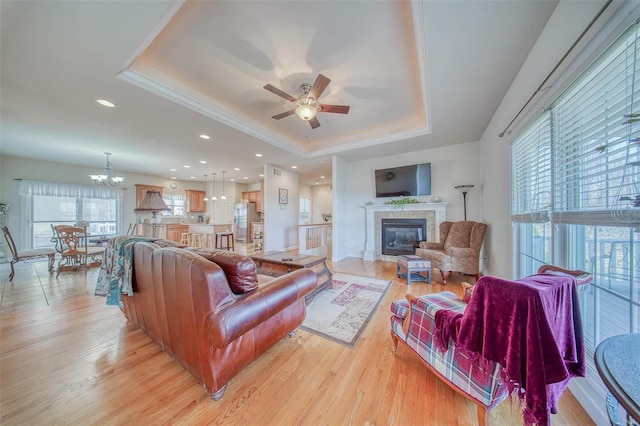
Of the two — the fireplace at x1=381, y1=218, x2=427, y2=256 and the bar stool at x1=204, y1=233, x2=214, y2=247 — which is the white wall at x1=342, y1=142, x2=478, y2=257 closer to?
the fireplace at x1=381, y1=218, x2=427, y2=256

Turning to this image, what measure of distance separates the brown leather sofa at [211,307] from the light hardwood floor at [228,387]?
15 centimetres

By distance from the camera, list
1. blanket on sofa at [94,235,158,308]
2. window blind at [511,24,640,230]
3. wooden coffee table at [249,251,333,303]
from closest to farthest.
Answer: window blind at [511,24,640,230]
blanket on sofa at [94,235,158,308]
wooden coffee table at [249,251,333,303]

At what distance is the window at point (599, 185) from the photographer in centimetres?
98

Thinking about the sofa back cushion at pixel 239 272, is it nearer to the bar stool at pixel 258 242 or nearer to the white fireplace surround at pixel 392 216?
the white fireplace surround at pixel 392 216

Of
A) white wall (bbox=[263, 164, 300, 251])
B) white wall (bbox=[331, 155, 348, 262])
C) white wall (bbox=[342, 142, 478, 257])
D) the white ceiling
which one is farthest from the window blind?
white wall (bbox=[263, 164, 300, 251])

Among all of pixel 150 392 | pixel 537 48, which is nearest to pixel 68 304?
pixel 150 392

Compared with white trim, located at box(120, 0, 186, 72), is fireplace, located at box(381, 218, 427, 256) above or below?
below

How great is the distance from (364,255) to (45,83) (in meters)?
5.63

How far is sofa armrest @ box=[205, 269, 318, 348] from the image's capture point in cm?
118

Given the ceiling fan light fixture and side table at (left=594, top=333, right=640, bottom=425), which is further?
the ceiling fan light fixture

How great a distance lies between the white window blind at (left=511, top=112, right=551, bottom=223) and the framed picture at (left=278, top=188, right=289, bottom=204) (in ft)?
16.3

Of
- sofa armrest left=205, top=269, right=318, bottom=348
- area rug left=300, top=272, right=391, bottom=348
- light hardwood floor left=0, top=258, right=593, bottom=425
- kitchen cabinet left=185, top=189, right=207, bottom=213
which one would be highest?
kitchen cabinet left=185, top=189, right=207, bottom=213

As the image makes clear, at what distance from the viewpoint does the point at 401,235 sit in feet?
15.9

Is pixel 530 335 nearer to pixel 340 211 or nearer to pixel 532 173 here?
pixel 532 173
